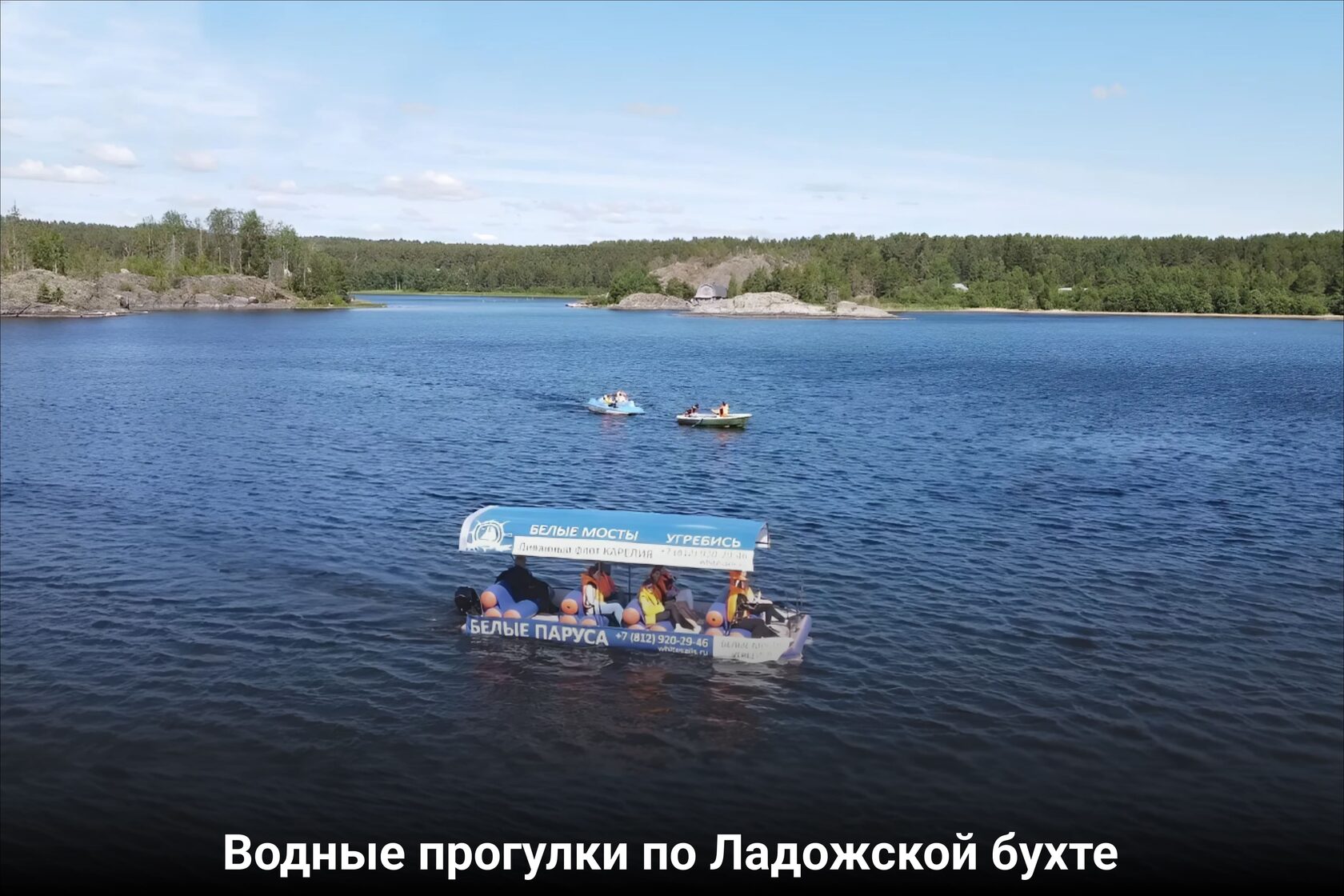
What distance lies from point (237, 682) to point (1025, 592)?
25131 millimetres

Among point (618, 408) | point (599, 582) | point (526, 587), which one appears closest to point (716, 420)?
point (618, 408)

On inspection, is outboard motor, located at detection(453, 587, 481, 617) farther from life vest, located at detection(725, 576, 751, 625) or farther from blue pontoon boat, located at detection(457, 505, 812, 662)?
life vest, located at detection(725, 576, 751, 625)

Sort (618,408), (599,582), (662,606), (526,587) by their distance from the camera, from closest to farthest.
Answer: (662,606)
(599,582)
(526,587)
(618,408)

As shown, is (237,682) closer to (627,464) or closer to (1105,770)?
(1105,770)

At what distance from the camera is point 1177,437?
245ft

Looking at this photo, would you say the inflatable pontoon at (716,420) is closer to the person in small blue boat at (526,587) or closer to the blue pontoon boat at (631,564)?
the blue pontoon boat at (631,564)

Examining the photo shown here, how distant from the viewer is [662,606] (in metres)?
31.0

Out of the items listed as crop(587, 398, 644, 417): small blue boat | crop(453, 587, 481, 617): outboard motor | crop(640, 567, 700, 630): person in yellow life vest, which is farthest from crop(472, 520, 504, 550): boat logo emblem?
crop(587, 398, 644, 417): small blue boat

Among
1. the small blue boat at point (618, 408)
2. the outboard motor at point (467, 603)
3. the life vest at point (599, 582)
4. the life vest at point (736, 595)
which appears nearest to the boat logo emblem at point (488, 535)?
the outboard motor at point (467, 603)

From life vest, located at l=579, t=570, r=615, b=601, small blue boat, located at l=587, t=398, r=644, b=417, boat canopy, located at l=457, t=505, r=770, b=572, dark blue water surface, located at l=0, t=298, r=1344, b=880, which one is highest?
small blue boat, located at l=587, t=398, r=644, b=417

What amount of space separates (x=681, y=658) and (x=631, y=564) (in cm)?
305

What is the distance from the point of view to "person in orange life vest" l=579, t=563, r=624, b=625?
31.2m

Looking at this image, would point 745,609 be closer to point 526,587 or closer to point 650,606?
point 650,606

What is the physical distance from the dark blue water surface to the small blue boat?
775 cm
